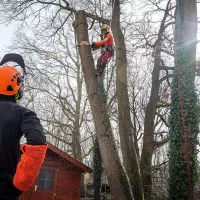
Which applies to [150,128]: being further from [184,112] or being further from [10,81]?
[10,81]

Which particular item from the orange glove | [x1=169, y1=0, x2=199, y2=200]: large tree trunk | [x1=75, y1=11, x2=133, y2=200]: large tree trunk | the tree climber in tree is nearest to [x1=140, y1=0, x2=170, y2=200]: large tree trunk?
[x1=169, y1=0, x2=199, y2=200]: large tree trunk

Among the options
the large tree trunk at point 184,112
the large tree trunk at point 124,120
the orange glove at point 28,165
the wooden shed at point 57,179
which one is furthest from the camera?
the wooden shed at point 57,179

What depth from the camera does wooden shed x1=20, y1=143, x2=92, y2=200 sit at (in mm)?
12750

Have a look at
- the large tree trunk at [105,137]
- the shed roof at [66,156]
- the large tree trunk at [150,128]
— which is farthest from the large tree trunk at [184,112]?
the shed roof at [66,156]

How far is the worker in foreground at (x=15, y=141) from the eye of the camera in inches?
58.9

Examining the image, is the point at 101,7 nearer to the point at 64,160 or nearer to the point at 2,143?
the point at 64,160

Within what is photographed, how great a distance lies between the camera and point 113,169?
20.3 ft

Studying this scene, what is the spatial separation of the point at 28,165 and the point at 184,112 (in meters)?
7.14

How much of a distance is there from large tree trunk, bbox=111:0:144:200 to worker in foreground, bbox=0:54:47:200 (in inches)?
222

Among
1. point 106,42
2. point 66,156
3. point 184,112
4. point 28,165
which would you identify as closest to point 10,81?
point 28,165

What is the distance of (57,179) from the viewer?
13.1 metres

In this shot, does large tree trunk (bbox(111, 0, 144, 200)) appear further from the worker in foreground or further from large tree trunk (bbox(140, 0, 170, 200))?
the worker in foreground

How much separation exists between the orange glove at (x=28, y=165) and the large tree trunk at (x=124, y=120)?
19.0 feet

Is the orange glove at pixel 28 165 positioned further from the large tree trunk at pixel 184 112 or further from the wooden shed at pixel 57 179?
the wooden shed at pixel 57 179
